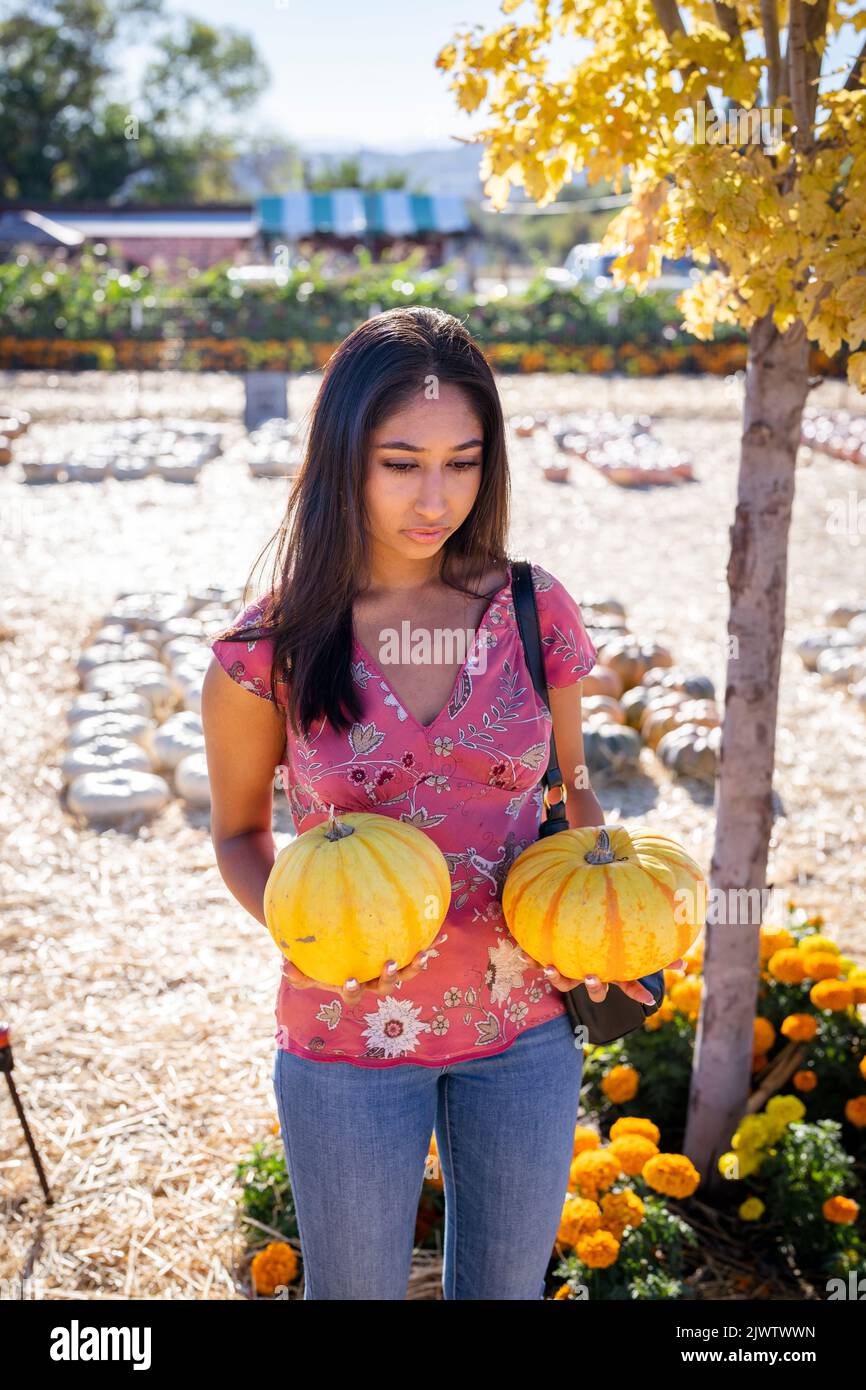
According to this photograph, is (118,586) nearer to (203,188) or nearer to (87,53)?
(87,53)

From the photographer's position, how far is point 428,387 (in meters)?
2.00

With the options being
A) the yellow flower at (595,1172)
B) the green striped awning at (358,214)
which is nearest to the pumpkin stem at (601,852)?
the yellow flower at (595,1172)

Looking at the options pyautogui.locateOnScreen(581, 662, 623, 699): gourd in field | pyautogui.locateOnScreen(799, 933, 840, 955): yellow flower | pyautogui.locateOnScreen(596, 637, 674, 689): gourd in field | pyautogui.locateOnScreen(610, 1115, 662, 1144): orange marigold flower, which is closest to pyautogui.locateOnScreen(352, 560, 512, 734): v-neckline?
pyautogui.locateOnScreen(610, 1115, 662, 1144): orange marigold flower

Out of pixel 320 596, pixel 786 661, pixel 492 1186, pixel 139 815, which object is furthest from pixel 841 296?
pixel 786 661

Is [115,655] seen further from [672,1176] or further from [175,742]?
[672,1176]

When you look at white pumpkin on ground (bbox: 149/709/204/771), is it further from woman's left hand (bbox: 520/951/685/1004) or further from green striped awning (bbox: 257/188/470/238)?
green striped awning (bbox: 257/188/470/238)

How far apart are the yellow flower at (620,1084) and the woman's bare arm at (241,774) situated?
1620 mm

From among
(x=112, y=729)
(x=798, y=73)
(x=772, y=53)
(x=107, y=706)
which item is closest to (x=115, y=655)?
(x=107, y=706)

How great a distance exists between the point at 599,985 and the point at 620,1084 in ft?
5.16

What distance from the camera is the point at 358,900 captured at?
185 centimetres

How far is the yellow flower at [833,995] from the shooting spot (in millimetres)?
3255

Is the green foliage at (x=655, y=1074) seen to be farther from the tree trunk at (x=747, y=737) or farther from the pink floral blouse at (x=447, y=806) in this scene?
the pink floral blouse at (x=447, y=806)

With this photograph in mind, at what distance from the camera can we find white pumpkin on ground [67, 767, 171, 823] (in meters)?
5.77

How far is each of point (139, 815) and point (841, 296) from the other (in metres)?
4.47
